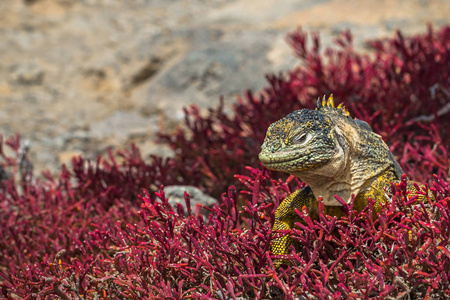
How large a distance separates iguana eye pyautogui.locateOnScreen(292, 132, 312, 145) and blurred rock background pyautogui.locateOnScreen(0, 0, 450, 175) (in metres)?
3.75

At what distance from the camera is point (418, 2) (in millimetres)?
8383

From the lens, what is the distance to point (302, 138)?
260 cm

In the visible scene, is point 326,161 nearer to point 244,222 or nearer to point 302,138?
point 302,138

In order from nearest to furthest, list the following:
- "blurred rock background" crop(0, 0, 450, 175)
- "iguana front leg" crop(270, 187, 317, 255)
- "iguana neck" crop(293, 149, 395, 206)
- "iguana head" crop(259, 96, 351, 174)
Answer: "iguana head" crop(259, 96, 351, 174) → "iguana neck" crop(293, 149, 395, 206) → "iguana front leg" crop(270, 187, 317, 255) → "blurred rock background" crop(0, 0, 450, 175)

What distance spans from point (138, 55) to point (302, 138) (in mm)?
6576

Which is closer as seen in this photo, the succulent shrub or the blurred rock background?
the succulent shrub

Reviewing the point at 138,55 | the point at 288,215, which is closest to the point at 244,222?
the point at 288,215

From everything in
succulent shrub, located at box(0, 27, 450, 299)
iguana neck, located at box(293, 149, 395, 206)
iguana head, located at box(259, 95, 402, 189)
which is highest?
iguana head, located at box(259, 95, 402, 189)

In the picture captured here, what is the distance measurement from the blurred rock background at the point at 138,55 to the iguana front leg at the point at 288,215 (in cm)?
345

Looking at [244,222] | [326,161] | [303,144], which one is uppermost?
[303,144]

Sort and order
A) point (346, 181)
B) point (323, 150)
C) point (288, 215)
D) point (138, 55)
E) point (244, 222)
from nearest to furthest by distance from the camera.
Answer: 1. point (323, 150)
2. point (346, 181)
3. point (288, 215)
4. point (244, 222)
5. point (138, 55)

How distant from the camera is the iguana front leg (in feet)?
9.40

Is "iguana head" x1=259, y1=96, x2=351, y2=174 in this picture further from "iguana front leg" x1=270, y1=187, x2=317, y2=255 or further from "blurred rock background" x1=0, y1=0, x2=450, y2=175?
"blurred rock background" x1=0, y1=0, x2=450, y2=175

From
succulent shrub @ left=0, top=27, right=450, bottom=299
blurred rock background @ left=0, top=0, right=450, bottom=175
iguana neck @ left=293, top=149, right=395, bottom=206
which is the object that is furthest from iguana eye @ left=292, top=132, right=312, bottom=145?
blurred rock background @ left=0, top=0, right=450, bottom=175
